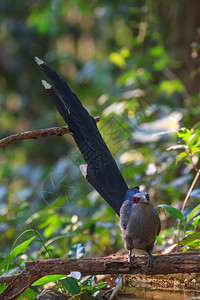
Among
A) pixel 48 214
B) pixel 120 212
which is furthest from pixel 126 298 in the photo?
pixel 48 214

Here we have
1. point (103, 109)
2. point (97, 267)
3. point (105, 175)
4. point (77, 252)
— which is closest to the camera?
point (97, 267)

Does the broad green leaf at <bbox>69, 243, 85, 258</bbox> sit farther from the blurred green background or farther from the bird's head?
the bird's head

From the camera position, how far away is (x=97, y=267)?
55.8 inches

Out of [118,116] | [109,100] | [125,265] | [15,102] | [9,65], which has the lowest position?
[125,265]

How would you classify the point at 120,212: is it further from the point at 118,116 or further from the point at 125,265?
the point at 118,116

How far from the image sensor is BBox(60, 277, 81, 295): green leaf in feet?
4.80

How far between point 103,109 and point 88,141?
2184mm

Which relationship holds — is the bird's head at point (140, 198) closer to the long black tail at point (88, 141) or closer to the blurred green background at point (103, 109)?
the long black tail at point (88, 141)

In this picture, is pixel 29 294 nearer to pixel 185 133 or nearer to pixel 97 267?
pixel 97 267

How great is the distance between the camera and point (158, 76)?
445 centimetres

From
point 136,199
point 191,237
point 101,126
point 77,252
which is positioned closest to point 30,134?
point 136,199

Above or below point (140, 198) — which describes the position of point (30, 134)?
above

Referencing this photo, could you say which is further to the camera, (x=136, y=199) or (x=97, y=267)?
(x=136, y=199)

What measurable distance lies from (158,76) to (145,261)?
3288 millimetres
